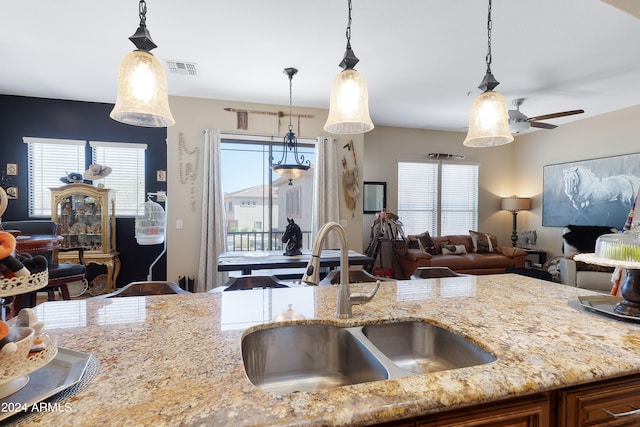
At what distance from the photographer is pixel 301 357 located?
1163 millimetres

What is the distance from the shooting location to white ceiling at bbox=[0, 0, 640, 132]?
2416 mm

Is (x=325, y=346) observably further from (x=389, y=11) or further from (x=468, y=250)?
(x=468, y=250)

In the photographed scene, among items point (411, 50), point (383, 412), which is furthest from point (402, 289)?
point (411, 50)

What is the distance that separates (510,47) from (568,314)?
8.90 ft

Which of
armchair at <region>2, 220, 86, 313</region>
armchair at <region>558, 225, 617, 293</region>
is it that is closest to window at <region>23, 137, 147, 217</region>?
armchair at <region>2, 220, 86, 313</region>

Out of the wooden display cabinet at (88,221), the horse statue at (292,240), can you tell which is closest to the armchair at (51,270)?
the wooden display cabinet at (88,221)

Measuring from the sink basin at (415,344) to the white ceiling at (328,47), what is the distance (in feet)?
6.57

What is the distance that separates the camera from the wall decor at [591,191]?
4.62 meters

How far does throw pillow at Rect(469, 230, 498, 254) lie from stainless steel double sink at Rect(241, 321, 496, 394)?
16.6 feet

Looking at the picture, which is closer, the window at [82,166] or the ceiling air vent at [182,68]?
the ceiling air vent at [182,68]

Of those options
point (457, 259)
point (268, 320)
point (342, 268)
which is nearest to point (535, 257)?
point (457, 259)

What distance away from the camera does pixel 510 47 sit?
2957mm

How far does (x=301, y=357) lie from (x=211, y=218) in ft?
11.7

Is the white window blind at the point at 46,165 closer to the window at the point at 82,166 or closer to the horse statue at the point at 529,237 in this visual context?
the window at the point at 82,166
